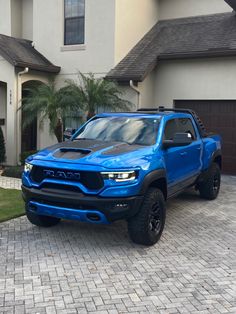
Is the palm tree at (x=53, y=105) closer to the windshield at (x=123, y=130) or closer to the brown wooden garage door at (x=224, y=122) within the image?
the windshield at (x=123, y=130)

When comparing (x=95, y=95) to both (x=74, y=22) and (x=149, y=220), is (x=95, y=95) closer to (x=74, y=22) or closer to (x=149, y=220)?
(x=74, y=22)

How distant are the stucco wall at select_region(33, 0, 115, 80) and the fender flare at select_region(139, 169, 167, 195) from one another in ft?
27.3

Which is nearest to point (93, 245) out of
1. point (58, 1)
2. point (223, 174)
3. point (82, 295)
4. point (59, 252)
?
point (59, 252)

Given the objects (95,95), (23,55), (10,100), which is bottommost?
(10,100)

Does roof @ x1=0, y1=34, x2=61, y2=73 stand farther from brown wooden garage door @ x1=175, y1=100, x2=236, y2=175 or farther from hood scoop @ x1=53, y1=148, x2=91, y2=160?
hood scoop @ x1=53, y1=148, x2=91, y2=160

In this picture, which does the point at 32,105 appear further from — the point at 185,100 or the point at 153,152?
the point at 153,152

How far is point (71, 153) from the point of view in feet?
19.1

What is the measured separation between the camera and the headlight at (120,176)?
209 inches

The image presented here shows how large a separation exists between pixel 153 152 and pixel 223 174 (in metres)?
7.78

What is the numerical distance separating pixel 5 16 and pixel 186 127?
11.2 meters

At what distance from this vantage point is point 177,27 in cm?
1482

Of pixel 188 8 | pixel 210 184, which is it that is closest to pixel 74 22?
pixel 188 8

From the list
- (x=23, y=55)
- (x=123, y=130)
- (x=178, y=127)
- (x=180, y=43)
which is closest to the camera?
(x=123, y=130)

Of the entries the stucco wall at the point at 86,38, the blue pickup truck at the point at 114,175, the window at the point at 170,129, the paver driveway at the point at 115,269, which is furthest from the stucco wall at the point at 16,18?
the paver driveway at the point at 115,269
